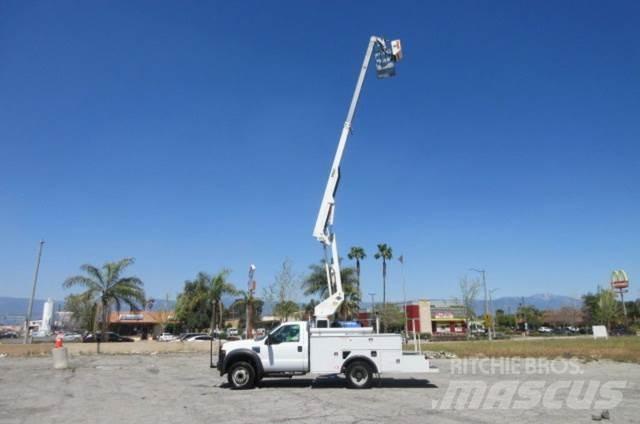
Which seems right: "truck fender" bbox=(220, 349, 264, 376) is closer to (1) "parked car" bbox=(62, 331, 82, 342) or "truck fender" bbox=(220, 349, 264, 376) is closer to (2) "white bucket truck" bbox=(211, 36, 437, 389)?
(2) "white bucket truck" bbox=(211, 36, 437, 389)

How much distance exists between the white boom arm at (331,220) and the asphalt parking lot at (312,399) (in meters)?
2.59

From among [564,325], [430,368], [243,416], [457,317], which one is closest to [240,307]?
[430,368]

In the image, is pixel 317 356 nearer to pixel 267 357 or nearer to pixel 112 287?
pixel 267 357

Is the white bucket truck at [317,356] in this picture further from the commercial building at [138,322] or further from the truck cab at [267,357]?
the commercial building at [138,322]

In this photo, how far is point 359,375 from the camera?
49.7 ft

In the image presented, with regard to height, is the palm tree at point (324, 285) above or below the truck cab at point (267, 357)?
above

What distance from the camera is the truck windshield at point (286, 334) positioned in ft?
51.6

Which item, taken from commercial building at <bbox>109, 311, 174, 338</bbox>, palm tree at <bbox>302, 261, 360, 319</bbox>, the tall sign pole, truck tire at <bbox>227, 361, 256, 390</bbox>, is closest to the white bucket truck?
truck tire at <bbox>227, 361, 256, 390</bbox>

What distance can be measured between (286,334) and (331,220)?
5.12 m

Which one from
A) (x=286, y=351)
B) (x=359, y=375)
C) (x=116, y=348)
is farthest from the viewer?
(x=116, y=348)

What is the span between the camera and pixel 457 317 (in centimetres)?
10238

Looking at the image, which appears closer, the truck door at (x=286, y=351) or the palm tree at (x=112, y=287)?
the truck door at (x=286, y=351)

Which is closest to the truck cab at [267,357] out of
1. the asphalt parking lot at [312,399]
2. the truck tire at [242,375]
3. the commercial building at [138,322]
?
the truck tire at [242,375]

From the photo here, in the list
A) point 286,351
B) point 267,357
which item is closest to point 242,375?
point 267,357
